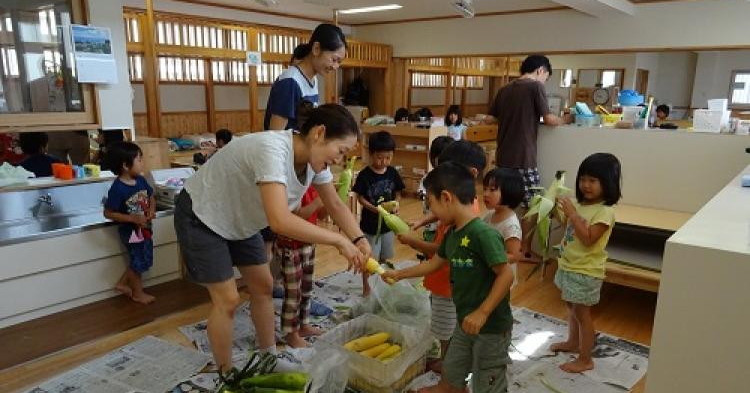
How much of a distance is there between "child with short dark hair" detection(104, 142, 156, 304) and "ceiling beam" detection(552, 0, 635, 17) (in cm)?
448

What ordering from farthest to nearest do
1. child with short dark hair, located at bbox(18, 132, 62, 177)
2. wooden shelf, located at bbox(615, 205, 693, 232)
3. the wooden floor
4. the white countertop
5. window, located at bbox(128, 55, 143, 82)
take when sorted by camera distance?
1. window, located at bbox(128, 55, 143, 82)
2. child with short dark hair, located at bbox(18, 132, 62, 177)
3. wooden shelf, located at bbox(615, 205, 693, 232)
4. the wooden floor
5. the white countertop

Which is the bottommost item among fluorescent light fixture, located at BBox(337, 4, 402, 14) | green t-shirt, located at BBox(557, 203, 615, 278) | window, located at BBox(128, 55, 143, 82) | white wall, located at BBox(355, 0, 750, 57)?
green t-shirt, located at BBox(557, 203, 615, 278)

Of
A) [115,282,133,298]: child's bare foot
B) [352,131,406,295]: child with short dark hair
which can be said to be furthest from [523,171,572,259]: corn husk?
[115,282,133,298]: child's bare foot

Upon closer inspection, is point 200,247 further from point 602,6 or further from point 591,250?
point 602,6

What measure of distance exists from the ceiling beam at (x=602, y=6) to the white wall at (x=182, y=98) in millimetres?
4835

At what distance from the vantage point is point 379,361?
1938 millimetres

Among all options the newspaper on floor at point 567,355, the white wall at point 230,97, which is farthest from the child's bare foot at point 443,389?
the white wall at point 230,97

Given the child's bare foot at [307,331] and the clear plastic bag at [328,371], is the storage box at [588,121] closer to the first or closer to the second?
the child's bare foot at [307,331]

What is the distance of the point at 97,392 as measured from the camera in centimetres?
206

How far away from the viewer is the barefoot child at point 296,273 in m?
2.40

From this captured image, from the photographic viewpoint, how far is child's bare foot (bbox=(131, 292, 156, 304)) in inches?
116

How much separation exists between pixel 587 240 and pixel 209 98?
608 cm

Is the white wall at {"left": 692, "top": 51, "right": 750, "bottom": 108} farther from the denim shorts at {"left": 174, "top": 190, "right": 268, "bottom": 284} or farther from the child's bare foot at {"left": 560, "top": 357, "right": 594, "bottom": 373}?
the denim shorts at {"left": 174, "top": 190, "right": 268, "bottom": 284}

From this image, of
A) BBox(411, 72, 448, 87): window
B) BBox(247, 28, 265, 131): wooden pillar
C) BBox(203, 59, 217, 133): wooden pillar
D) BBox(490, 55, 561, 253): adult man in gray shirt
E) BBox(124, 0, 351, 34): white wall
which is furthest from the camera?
BBox(411, 72, 448, 87): window
